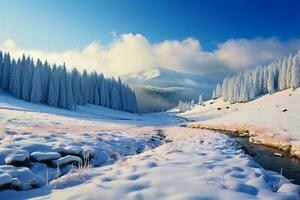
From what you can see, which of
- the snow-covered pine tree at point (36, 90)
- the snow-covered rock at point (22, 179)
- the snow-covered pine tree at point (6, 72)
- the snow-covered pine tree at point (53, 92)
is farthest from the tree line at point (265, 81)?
the snow-covered rock at point (22, 179)

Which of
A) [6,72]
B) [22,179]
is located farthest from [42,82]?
[22,179]

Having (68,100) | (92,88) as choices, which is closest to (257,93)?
(92,88)

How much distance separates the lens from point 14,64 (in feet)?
299

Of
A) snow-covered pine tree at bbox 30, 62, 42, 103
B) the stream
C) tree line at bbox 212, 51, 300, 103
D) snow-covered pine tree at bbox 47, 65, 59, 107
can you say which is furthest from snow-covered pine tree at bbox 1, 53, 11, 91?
tree line at bbox 212, 51, 300, 103

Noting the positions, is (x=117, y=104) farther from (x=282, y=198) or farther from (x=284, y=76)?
(x=282, y=198)

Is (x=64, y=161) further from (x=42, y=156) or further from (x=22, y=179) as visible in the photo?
(x=22, y=179)

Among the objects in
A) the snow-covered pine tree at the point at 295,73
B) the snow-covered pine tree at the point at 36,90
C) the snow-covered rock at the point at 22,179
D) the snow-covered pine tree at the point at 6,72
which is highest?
the snow-covered pine tree at the point at 295,73

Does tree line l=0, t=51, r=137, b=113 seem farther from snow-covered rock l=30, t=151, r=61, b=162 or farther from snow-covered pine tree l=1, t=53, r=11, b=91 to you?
snow-covered rock l=30, t=151, r=61, b=162

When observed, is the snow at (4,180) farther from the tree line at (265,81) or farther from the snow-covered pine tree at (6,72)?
the tree line at (265,81)

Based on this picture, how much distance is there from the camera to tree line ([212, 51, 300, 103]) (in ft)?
348

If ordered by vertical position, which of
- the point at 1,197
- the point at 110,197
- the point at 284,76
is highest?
the point at 284,76

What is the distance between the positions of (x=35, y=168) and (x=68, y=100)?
263 ft

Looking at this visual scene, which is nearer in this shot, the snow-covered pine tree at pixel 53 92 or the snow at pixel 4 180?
the snow at pixel 4 180

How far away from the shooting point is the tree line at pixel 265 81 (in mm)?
106119
